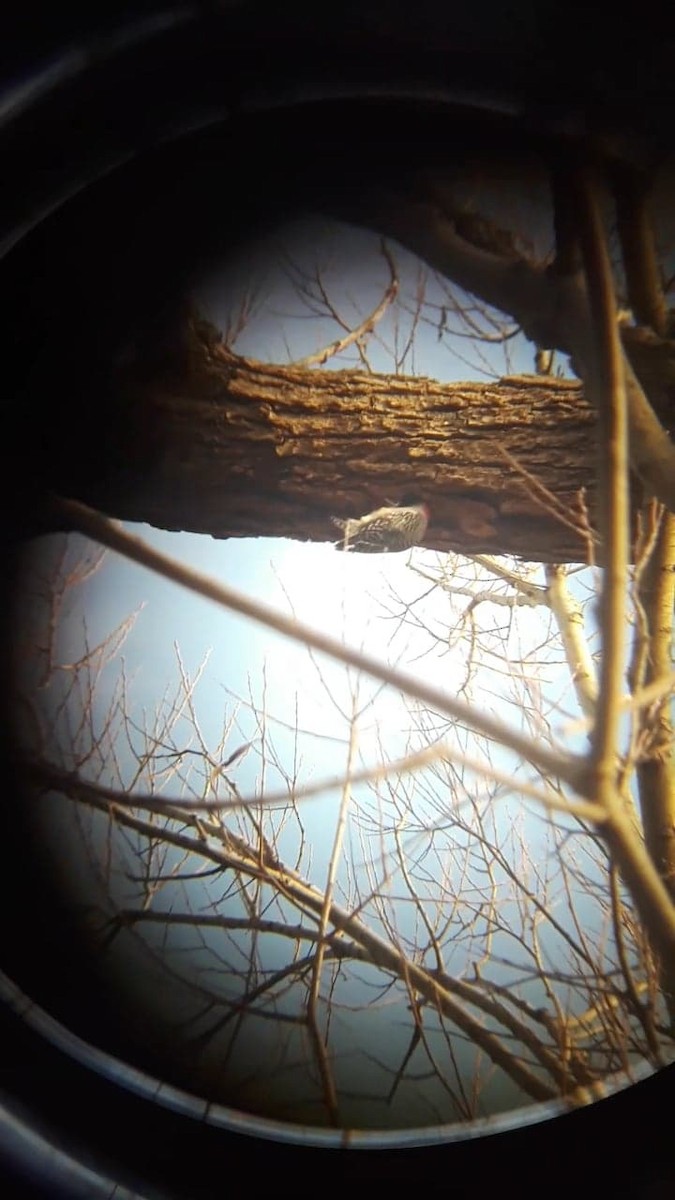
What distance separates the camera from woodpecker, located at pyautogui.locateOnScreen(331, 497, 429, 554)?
79 cm

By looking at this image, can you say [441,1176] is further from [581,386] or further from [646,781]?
[581,386]

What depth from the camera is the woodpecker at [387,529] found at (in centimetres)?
79

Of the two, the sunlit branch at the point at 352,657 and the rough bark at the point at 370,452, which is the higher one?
the rough bark at the point at 370,452

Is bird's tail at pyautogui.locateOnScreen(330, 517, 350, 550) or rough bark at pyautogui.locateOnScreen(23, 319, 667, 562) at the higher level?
rough bark at pyautogui.locateOnScreen(23, 319, 667, 562)

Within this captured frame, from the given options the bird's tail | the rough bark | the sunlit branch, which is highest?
the rough bark

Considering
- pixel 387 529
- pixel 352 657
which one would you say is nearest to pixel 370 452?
pixel 387 529

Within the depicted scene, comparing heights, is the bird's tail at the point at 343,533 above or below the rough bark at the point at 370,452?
below

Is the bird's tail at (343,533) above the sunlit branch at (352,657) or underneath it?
above

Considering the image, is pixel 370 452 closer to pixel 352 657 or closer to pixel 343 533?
pixel 343 533

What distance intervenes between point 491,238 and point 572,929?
2.36ft

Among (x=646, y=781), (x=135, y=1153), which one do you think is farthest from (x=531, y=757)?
(x=135, y=1153)

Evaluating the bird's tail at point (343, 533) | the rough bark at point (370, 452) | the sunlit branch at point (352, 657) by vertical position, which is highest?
the rough bark at point (370, 452)

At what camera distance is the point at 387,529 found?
0.79m

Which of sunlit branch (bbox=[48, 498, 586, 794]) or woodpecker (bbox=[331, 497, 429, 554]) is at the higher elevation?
woodpecker (bbox=[331, 497, 429, 554])
